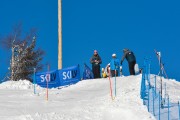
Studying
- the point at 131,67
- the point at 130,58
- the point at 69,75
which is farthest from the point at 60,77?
the point at 130,58

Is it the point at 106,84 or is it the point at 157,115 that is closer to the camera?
the point at 157,115

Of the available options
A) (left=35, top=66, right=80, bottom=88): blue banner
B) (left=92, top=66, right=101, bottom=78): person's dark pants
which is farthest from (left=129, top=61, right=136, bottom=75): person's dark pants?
(left=35, top=66, right=80, bottom=88): blue banner

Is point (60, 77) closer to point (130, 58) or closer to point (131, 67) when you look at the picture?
point (131, 67)

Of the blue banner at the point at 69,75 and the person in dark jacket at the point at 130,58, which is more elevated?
the person in dark jacket at the point at 130,58

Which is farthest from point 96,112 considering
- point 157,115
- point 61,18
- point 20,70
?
point 20,70

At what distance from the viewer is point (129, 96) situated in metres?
15.9

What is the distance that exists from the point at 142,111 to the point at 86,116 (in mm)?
1517

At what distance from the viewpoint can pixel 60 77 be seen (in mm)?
25625

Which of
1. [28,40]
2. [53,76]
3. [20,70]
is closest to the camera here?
[53,76]

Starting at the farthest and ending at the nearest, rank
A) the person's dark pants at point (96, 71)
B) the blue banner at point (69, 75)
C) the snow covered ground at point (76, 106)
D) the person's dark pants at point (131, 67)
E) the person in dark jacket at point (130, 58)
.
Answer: the blue banner at point (69, 75) → the person's dark pants at point (96, 71) → the person's dark pants at point (131, 67) → the person in dark jacket at point (130, 58) → the snow covered ground at point (76, 106)

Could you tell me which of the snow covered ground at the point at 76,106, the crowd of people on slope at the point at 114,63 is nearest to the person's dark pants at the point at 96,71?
the crowd of people on slope at the point at 114,63

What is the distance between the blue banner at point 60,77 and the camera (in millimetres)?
25078

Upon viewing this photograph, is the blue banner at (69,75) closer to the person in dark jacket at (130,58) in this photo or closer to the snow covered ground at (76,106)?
the person in dark jacket at (130,58)

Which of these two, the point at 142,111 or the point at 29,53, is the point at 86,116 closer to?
the point at 142,111
